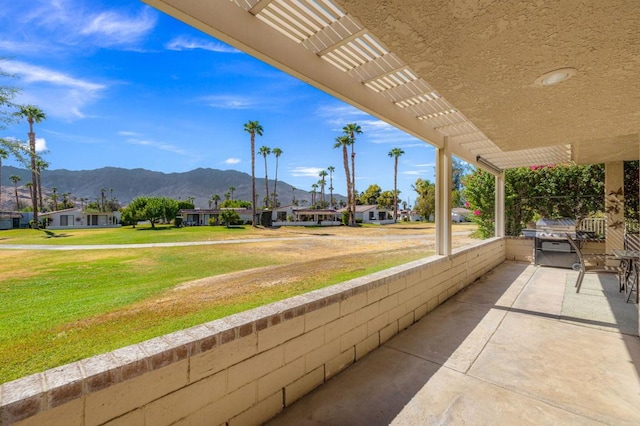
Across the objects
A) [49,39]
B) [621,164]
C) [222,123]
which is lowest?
[621,164]

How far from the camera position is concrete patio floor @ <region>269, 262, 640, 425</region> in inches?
80.1

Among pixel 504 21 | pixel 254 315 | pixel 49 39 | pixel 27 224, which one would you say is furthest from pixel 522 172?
pixel 27 224

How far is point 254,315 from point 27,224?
5508 cm

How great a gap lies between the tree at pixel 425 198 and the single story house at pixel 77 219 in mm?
45184

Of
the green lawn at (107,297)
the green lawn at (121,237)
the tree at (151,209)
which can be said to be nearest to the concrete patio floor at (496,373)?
the green lawn at (107,297)

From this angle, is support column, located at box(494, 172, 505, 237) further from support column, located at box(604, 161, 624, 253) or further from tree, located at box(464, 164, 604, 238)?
support column, located at box(604, 161, 624, 253)

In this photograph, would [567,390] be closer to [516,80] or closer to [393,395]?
[393,395]

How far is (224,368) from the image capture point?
1.71 metres

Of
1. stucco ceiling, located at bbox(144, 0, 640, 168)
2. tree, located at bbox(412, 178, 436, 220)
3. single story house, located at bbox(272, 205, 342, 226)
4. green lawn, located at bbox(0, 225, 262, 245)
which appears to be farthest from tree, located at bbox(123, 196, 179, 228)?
stucco ceiling, located at bbox(144, 0, 640, 168)

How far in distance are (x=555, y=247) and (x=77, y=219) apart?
53474 mm

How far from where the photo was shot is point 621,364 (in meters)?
2.67

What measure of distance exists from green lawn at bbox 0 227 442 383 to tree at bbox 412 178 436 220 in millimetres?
31898

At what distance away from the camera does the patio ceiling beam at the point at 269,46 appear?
1.67 m

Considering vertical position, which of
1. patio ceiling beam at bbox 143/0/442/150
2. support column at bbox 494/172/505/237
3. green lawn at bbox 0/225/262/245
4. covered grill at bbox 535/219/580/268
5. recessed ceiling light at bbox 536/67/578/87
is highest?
patio ceiling beam at bbox 143/0/442/150
